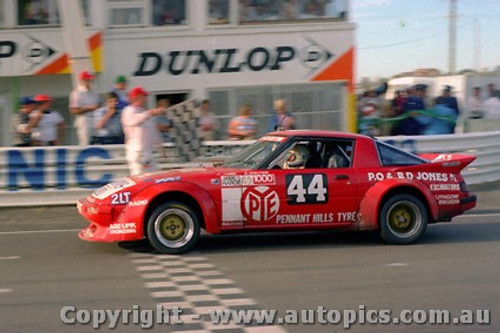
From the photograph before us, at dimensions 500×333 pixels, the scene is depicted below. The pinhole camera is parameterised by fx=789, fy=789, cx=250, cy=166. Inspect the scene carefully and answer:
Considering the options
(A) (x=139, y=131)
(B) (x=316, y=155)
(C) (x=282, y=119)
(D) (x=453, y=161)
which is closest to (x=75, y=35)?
(C) (x=282, y=119)

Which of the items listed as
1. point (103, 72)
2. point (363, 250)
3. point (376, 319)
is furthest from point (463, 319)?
point (103, 72)

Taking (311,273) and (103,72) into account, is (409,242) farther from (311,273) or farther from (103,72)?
(103,72)

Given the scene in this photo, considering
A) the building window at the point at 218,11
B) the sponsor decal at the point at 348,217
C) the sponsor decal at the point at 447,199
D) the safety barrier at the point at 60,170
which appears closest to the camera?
the sponsor decal at the point at 348,217

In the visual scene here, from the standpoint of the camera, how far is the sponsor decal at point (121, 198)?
8.38m

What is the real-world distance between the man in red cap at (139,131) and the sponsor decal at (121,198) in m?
2.21

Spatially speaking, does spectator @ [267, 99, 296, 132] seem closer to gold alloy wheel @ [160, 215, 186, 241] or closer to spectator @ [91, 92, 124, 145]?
spectator @ [91, 92, 124, 145]

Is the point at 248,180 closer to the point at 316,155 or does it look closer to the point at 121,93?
the point at 316,155

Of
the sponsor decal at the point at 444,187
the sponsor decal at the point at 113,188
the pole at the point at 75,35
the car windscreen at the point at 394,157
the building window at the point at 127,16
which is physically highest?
the building window at the point at 127,16

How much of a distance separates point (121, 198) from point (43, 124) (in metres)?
5.29

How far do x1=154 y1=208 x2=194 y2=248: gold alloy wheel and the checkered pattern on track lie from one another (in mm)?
175

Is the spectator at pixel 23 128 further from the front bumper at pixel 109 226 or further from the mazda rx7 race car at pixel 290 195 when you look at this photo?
the front bumper at pixel 109 226

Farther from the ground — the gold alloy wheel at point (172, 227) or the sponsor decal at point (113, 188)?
the sponsor decal at point (113, 188)

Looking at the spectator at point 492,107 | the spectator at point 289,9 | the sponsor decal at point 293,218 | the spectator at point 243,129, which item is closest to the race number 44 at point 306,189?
the sponsor decal at point 293,218

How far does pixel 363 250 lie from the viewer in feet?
29.0
